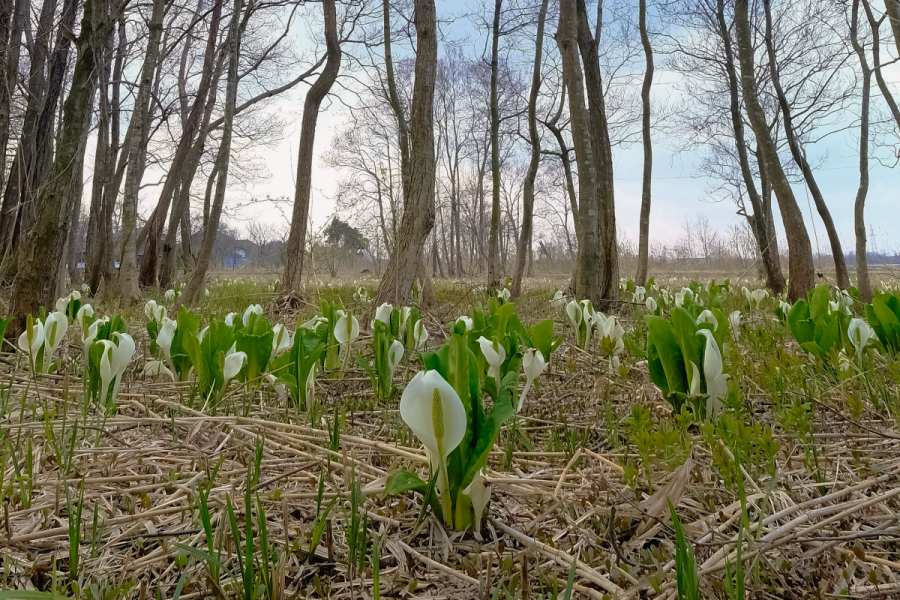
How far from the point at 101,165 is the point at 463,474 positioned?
12182 millimetres

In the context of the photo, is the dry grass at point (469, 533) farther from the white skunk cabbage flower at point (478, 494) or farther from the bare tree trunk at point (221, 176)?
the bare tree trunk at point (221, 176)

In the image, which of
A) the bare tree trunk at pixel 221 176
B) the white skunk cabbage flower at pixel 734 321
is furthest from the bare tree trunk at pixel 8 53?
the white skunk cabbage flower at pixel 734 321

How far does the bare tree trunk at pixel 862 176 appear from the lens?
6.26m

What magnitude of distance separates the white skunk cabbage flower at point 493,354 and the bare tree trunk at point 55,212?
2.90 m

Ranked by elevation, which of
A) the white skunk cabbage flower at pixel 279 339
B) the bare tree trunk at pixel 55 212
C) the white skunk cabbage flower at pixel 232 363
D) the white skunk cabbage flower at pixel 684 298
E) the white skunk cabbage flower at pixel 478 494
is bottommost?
the white skunk cabbage flower at pixel 478 494

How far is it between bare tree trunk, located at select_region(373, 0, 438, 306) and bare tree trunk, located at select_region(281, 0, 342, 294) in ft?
9.05

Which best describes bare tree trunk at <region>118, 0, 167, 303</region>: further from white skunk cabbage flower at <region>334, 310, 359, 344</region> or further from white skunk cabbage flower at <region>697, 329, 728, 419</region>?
white skunk cabbage flower at <region>697, 329, 728, 419</region>

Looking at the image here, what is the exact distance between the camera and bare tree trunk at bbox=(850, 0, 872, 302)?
626 cm

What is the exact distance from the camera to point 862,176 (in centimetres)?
711

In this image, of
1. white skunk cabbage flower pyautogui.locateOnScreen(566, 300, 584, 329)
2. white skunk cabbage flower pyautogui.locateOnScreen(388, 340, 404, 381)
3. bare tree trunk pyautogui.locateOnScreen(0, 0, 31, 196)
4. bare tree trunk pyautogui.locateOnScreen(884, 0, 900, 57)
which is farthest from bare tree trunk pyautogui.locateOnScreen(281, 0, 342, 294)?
bare tree trunk pyautogui.locateOnScreen(884, 0, 900, 57)

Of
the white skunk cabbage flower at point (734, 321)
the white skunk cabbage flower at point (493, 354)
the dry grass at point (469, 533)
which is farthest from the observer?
the white skunk cabbage flower at point (734, 321)

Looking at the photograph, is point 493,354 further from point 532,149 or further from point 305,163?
point 532,149

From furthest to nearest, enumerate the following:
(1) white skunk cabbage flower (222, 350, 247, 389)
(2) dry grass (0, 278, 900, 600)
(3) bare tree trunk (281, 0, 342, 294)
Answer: (3) bare tree trunk (281, 0, 342, 294) < (1) white skunk cabbage flower (222, 350, 247, 389) < (2) dry grass (0, 278, 900, 600)

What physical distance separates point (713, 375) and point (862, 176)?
7538 millimetres
